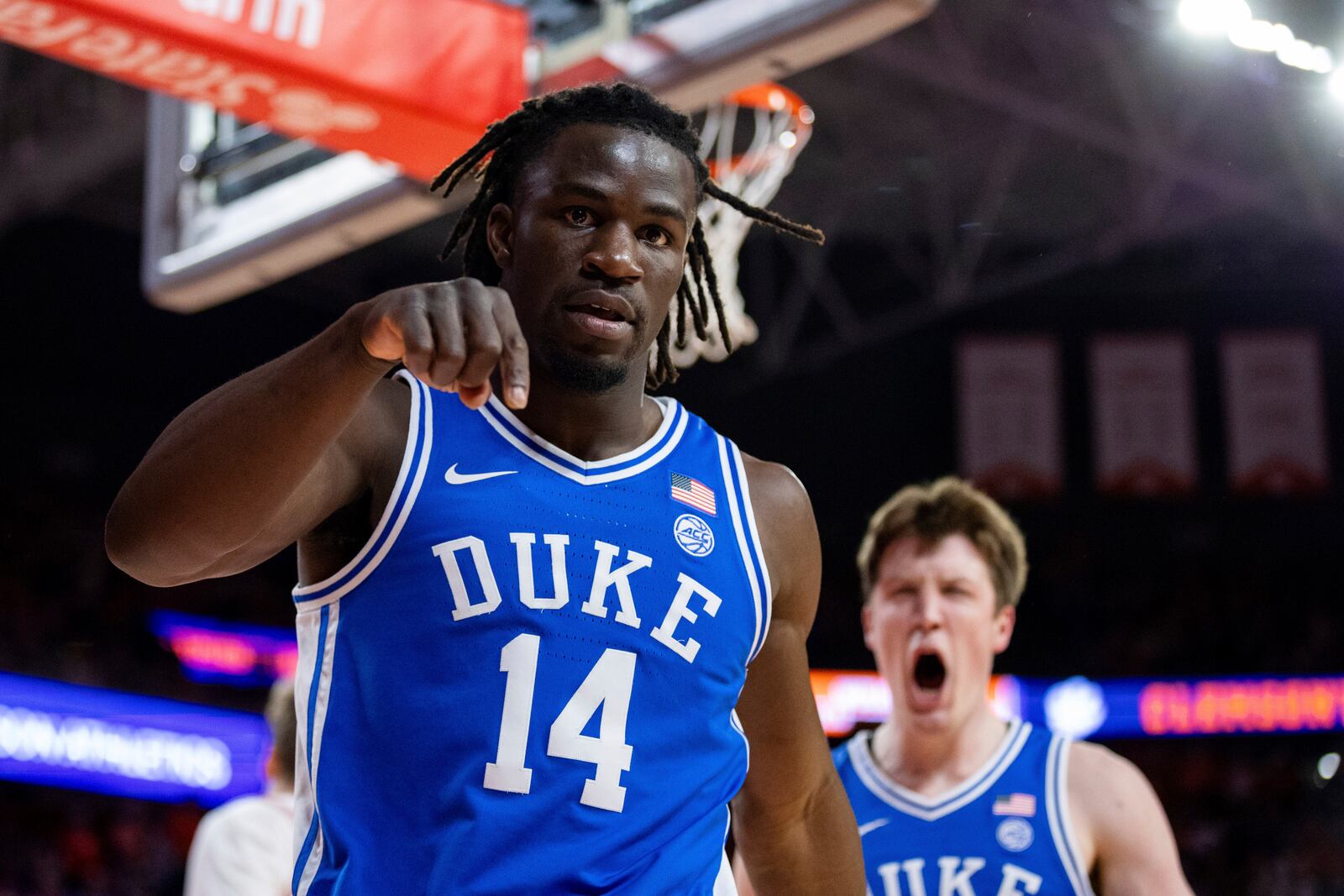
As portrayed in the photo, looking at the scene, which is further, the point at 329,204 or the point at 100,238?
the point at 100,238

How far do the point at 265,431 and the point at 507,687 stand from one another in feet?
1.41

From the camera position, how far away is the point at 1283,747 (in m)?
14.9

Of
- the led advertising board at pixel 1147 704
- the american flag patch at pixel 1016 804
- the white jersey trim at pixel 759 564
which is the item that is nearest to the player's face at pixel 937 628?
the american flag patch at pixel 1016 804

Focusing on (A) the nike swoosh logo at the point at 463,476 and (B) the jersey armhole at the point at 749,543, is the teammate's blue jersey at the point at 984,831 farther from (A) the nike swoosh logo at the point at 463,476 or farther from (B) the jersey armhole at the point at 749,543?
(A) the nike swoosh logo at the point at 463,476

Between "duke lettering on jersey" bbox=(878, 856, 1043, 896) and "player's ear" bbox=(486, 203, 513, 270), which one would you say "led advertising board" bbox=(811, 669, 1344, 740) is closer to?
"duke lettering on jersey" bbox=(878, 856, 1043, 896)

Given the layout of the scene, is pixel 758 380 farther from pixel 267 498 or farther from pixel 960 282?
pixel 267 498

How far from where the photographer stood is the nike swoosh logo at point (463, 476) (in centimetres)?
188

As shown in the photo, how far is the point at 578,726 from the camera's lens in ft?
5.97

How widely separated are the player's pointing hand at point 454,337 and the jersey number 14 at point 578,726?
42cm

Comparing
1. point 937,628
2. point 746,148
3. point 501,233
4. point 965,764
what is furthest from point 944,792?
point 746,148

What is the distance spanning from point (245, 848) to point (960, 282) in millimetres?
12061

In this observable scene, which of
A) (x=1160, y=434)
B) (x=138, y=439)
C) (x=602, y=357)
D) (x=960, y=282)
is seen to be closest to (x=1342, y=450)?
(x=1160, y=434)

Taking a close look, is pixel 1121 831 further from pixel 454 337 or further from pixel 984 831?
pixel 454 337

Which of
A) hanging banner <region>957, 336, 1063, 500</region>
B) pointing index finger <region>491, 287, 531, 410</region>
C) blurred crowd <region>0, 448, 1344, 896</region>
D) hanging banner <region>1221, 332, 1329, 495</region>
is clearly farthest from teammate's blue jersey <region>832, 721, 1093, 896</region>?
hanging banner <region>1221, 332, 1329, 495</region>
